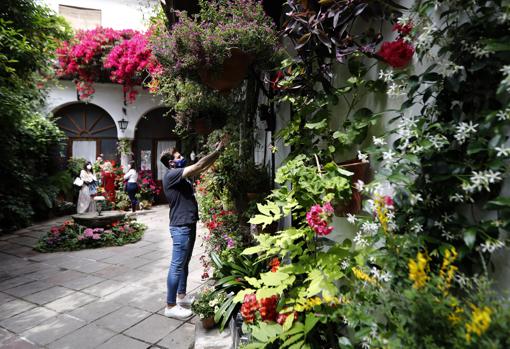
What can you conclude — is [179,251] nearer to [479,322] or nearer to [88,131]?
[479,322]

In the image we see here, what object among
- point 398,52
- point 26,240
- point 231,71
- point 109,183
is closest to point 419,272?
point 398,52

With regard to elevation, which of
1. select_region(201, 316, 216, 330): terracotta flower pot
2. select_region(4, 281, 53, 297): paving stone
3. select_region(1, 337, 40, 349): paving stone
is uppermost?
select_region(201, 316, 216, 330): terracotta flower pot

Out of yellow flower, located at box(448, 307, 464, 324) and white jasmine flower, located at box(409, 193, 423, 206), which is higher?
white jasmine flower, located at box(409, 193, 423, 206)

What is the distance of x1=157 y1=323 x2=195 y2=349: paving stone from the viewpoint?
293 cm

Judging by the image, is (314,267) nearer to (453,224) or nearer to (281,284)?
(281,284)

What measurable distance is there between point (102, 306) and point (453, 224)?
4.03 meters

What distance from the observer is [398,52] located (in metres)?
1.36

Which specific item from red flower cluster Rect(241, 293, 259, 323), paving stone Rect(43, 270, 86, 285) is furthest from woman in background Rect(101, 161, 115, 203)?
red flower cluster Rect(241, 293, 259, 323)

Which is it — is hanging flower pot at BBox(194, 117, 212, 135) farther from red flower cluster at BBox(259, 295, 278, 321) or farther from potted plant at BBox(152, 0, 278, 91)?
red flower cluster at BBox(259, 295, 278, 321)

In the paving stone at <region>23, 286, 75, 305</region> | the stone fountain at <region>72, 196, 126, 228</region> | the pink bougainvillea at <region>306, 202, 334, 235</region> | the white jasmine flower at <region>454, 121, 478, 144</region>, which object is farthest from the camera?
the stone fountain at <region>72, 196, 126, 228</region>

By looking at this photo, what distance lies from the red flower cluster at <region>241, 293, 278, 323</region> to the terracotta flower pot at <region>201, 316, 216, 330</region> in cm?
95

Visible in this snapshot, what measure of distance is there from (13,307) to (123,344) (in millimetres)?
2013

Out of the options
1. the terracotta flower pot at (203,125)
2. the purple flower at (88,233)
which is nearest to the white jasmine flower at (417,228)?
the terracotta flower pot at (203,125)

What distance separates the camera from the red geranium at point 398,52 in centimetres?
135
